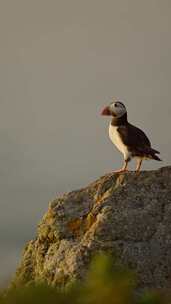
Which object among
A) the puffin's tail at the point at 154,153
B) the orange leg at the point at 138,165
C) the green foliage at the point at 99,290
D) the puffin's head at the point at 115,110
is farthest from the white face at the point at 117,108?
the green foliage at the point at 99,290

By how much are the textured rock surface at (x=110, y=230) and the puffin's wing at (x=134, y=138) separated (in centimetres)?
234

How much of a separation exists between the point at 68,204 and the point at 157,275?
114 inches

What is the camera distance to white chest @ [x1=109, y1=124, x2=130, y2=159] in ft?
60.4

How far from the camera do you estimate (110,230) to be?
14.5 metres

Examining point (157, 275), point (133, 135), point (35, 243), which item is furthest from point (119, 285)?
point (133, 135)

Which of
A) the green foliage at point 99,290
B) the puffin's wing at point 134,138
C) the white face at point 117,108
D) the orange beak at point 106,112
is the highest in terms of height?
the green foliage at point 99,290

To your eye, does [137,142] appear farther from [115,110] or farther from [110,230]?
[110,230]

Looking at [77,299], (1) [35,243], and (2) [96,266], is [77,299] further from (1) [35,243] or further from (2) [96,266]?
(1) [35,243]

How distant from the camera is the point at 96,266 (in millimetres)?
4238

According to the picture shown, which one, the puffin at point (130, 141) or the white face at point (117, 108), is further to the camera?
the white face at point (117, 108)

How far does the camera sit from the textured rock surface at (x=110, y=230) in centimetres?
1420

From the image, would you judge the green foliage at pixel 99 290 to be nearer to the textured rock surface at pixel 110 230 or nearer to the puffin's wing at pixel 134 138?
the textured rock surface at pixel 110 230

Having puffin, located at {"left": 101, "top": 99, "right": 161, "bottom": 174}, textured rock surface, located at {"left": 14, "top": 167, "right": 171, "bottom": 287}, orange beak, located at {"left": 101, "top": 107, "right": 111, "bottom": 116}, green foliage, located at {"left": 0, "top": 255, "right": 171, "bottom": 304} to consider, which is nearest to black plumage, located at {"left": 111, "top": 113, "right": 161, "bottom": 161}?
puffin, located at {"left": 101, "top": 99, "right": 161, "bottom": 174}

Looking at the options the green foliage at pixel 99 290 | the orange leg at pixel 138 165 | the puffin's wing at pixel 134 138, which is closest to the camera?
the green foliage at pixel 99 290
